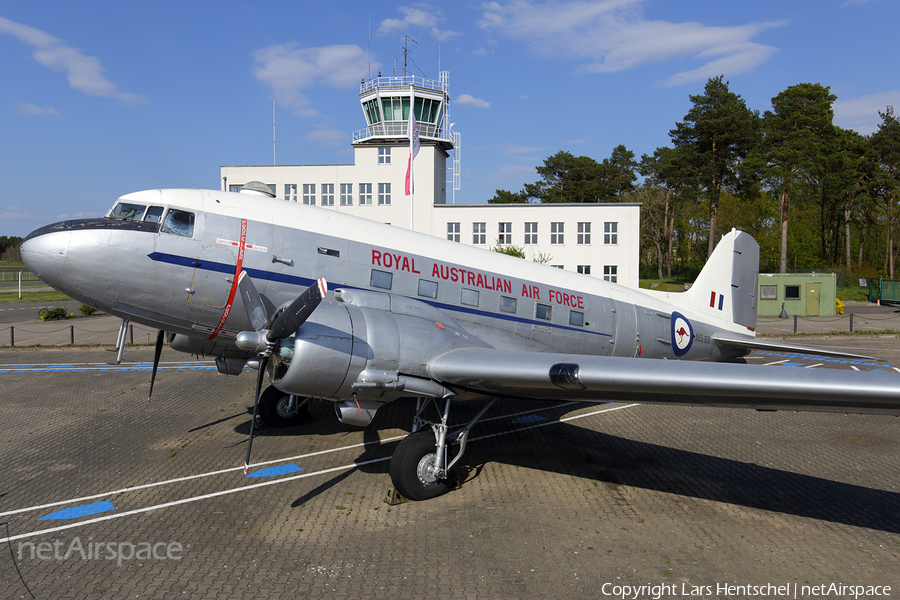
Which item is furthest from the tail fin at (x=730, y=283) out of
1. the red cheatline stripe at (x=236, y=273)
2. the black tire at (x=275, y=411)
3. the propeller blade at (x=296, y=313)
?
the red cheatline stripe at (x=236, y=273)

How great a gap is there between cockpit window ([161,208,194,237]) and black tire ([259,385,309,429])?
460 cm

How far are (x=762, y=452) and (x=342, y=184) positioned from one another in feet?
137

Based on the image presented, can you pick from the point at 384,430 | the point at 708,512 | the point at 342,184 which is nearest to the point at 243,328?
the point at 384,430

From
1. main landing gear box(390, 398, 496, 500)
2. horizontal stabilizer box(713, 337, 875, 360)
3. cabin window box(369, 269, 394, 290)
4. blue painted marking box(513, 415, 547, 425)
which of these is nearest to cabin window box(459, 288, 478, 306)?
cabin window box(369, 269, 394, 290)

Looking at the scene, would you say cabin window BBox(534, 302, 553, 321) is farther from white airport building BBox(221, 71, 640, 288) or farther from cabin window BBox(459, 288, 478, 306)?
white airport building BBox(221, 71, 640, 288)

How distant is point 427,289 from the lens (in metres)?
10.0

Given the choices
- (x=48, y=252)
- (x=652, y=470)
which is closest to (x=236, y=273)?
(x=48, y=252)

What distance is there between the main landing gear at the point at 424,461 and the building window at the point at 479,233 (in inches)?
1524

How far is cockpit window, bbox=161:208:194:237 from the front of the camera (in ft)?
27.8

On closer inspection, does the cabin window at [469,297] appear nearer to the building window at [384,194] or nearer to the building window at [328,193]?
the building window at [384,194]

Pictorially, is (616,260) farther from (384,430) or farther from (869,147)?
(384,430)

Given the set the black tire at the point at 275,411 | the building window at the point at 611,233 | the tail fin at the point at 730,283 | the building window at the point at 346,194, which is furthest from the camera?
the building window at the point at 346,194

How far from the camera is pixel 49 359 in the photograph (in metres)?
20.4

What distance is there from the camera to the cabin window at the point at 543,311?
37.2ft
